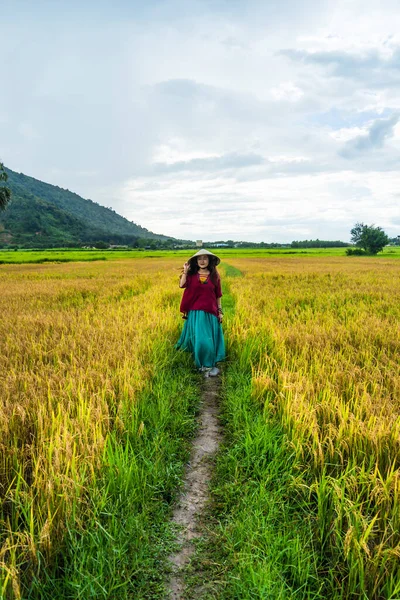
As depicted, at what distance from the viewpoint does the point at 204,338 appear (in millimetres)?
5277

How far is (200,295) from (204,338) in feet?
2.29

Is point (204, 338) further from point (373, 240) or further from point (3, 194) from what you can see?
point (373, 240)

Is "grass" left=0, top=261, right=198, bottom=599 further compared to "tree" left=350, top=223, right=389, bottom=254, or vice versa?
"tree" left=350, top=223, right=389, bottom=254

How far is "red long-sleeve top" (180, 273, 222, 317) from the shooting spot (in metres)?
5.36

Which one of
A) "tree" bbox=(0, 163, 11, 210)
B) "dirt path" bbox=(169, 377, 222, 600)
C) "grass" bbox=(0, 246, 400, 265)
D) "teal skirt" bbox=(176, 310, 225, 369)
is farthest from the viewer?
"grass" bbox=(0, 246, 400, 265)

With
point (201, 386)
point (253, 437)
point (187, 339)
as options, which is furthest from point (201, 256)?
point (253, 437)

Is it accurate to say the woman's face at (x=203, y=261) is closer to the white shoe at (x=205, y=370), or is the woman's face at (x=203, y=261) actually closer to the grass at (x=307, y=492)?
the white shoe at (x=205, y=370)

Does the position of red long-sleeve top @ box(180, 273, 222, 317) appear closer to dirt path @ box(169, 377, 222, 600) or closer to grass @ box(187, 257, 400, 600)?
grass @ box(187, 257, 400, 600)

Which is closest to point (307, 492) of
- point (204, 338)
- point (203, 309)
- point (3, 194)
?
point (204, 338)

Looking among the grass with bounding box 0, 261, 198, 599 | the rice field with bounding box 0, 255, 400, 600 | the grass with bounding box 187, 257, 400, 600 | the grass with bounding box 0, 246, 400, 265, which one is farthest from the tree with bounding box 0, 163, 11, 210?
the grass with bounding box 187, 257, 400, 600

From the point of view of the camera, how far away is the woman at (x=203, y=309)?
5.30m

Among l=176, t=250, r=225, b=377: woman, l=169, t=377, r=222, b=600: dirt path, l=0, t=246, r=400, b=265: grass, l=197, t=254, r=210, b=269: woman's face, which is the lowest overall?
l=169, t=377, r=222, b=600: dirt path

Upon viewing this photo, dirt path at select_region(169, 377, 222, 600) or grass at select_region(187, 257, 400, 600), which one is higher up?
grass at select_region(187, 257, 400, 600)

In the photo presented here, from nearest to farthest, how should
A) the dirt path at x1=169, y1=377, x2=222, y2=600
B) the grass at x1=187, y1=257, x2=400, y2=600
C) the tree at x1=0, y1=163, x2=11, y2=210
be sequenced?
the grass at x1=187, y1=257, x2=400, y2=600
the dirt path at x1=169, y1=377, x2=222, y2=600
the tree at x1=0, y1=163, x2=11, y2=210
